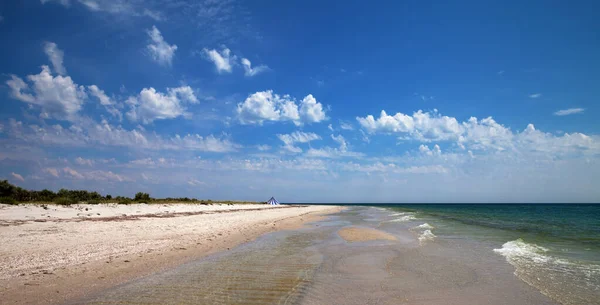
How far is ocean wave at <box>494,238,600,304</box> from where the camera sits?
7887mm

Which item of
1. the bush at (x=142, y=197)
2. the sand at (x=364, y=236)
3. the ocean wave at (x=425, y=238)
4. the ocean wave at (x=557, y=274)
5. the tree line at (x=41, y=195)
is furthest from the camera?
the bush at (x=142, y=197)

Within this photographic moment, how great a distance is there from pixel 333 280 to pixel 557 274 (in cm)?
765

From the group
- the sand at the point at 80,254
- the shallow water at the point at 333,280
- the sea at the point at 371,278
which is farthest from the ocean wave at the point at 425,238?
the sand at the point at 80,254

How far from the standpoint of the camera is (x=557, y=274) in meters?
10.0

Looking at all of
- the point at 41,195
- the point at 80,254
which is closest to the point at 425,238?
the point at 80,254

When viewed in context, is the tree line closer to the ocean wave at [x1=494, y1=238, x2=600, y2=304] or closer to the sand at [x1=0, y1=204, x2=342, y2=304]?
the sand at [x1=0, y1=204, x2=342, y2=304]

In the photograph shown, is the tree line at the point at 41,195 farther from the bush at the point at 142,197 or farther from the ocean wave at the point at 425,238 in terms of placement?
the ocean wave at the point at 425,238

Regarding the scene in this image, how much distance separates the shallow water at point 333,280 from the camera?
7.05 m

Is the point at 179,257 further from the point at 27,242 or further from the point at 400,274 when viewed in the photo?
the point at 400,274

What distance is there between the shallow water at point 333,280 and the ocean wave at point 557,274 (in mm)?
405

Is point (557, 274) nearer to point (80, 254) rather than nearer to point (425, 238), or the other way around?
point (425, 238)

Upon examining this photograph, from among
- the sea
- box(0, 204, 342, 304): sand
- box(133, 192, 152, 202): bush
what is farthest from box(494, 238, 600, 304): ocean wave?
box(133, 192, 152, 202): bush

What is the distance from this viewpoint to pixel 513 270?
10477mm

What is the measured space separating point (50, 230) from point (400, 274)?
52.7ft
